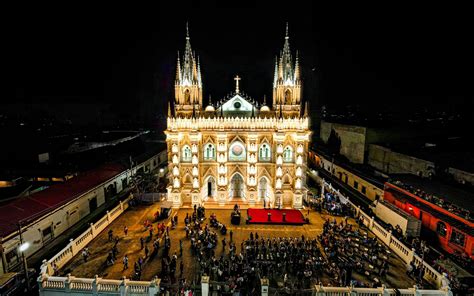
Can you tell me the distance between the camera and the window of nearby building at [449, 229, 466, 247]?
69.9ft

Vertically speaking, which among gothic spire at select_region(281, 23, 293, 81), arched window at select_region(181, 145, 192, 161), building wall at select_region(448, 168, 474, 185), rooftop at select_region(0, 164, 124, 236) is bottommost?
rooftop at select_region(0, 164, 124, 236)

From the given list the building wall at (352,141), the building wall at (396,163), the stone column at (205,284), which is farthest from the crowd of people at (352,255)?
the building wall at (352,141)

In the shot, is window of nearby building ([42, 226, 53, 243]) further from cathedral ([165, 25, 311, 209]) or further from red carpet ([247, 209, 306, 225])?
red carpet ([247, 209, 306, 225])

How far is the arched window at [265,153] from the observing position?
115 feet

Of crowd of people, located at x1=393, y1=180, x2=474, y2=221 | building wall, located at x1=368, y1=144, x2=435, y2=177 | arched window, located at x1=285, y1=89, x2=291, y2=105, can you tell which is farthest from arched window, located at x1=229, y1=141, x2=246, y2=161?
building wall, located at x1=368, y1=144, x2=435, y2=177

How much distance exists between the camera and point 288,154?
114 ft

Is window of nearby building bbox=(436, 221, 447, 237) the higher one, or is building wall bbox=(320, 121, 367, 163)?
building wall bbox=(320, 121, 367, 163)

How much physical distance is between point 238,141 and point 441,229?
22.1 meters

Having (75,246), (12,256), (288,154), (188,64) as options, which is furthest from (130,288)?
(188,64)

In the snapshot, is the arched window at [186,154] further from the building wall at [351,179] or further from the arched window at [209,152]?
the building wall at [351,179]

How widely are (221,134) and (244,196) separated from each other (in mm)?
8741

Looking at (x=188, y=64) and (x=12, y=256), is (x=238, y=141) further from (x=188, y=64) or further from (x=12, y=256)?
(x=12, y=256)

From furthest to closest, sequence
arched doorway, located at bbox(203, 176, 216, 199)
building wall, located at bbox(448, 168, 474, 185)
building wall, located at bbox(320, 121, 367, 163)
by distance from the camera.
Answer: building wall, located at bbox(320, 121, 367, 163)
arched doorway, located at bbox(203, 176, 216, 199)
building wall, located at bbox(448, 168, 474, 185)

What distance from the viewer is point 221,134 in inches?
1340
